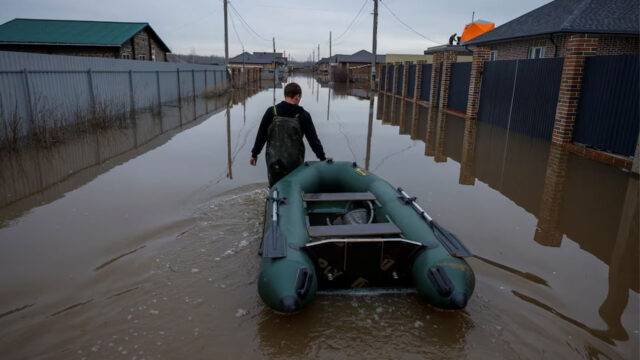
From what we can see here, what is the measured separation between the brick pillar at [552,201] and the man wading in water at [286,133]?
9.29 feet

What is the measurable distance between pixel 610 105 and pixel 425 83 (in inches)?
528

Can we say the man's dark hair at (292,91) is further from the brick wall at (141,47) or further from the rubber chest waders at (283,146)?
the brick wall at (141,47)

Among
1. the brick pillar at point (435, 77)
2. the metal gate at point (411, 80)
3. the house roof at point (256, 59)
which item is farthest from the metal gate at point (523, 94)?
the house roof at point (256, 59)

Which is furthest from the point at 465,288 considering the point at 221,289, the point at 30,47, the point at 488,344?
the point at 30,47

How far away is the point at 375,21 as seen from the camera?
29.0 metres

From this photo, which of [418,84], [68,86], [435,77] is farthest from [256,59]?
[68,86]

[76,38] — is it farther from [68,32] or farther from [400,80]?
[400,80]

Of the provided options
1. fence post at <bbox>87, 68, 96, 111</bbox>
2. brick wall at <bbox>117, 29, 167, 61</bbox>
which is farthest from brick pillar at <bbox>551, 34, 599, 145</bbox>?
brick wall at <bbox>117, 29, 167, 61</bbox>

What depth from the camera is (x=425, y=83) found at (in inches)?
832

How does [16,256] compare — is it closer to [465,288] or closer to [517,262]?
[465,288]

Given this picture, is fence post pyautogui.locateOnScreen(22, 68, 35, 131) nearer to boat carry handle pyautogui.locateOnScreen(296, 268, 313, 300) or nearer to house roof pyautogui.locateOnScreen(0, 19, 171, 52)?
boat carry handle pyautogui.locateOnScreen(296, 268, 313, 300)

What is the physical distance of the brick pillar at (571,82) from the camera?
891cm

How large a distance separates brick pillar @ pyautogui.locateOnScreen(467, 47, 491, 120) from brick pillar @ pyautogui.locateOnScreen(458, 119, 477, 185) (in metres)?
1.29

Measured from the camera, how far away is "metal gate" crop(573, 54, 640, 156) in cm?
762
